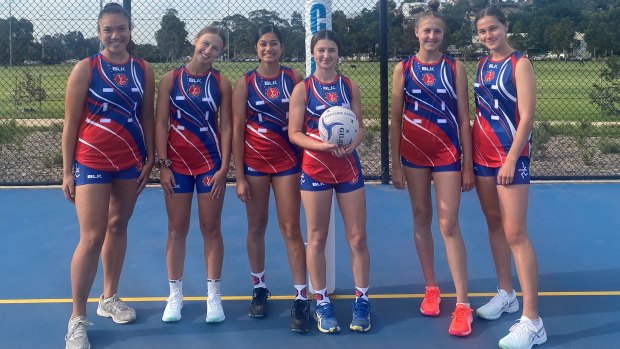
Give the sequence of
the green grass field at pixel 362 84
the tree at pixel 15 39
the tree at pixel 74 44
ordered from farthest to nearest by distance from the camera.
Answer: the tree at pixel 15 39
the green grass field at pixel 362 84
the tree at pixel 74 44

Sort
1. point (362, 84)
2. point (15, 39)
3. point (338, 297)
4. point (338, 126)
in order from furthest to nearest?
point (362, 84)
point (15, 39)
point (338, 297)
point (338, 126)

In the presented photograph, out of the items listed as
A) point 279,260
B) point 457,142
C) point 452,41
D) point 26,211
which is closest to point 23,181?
point 26,211

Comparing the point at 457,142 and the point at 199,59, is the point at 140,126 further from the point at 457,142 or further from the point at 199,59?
the point at 457,142

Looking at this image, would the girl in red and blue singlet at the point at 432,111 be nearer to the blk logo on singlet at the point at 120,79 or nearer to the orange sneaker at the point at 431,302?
the orange sneaker at the point at 431,302

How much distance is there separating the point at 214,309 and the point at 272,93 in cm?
138

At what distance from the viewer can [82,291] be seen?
3885mm

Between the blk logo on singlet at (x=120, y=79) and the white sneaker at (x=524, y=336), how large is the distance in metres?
2.58

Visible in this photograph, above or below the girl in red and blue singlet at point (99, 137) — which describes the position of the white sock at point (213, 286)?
below

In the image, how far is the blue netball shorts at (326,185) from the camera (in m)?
3.89

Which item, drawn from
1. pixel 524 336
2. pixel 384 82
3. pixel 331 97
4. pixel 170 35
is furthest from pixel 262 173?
pixel 170 35

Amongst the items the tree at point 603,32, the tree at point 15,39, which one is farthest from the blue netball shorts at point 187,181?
the tree at point 603,32

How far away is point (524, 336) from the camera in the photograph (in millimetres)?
3732

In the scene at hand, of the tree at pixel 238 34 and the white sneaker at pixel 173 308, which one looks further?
the tree at pixel 238 34

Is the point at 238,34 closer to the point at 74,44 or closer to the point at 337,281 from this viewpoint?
the point at 74,44
